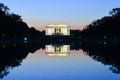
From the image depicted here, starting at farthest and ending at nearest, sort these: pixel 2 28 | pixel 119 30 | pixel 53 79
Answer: pixel 119 30 → pixel 2 28 → pixel 53 79

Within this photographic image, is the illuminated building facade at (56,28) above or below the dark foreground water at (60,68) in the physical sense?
above

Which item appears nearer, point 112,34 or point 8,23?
point 8,23

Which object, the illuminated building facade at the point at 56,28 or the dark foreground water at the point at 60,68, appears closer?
the dark foreground water at the point at 60,68

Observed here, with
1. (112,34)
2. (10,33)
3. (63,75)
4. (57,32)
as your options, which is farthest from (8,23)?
(63,75)

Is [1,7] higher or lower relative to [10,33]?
higher

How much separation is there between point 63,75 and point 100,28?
9792 centimetres

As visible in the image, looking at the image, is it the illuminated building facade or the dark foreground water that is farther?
the illuminated building facade

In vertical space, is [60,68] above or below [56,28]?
below

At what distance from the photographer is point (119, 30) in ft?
310

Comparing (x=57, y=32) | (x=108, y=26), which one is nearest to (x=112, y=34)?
(x=108, y=26)

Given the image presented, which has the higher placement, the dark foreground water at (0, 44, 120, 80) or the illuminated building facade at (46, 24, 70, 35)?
the illuminated building facade at (46, 24, 70, 35)

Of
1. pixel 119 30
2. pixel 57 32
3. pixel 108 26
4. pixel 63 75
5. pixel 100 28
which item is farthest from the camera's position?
pixel 57 32

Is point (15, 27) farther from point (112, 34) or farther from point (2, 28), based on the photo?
point (112, 34)

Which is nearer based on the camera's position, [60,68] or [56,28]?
[60,68]
